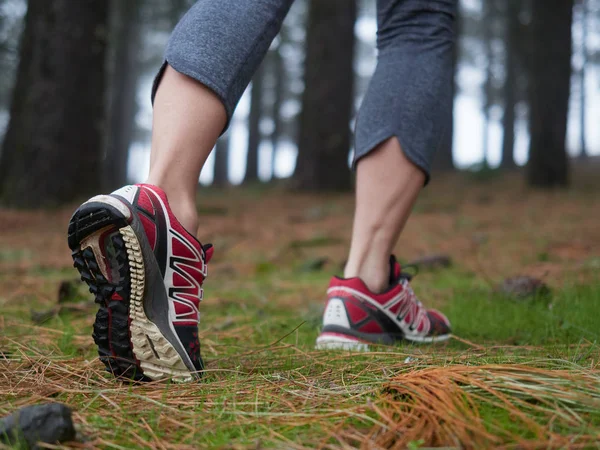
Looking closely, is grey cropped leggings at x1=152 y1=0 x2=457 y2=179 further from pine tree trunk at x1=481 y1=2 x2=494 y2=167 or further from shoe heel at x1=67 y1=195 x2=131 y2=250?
pine tree trunk at x1=481 y1=2 x2=494 y2=167

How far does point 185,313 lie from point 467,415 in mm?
682

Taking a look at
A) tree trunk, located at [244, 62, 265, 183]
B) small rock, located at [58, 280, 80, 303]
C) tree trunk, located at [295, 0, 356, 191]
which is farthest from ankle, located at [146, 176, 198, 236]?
tree trunk, located at [244, 62, 265, 183]

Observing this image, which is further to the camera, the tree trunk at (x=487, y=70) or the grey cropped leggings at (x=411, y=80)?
the tree trunk at (x=487, y=70)

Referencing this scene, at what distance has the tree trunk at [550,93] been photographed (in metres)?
7.96

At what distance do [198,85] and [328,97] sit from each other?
6288 mm

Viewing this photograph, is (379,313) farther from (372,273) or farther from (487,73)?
(487,73)

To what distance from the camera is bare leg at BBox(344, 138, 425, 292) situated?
1.64 m

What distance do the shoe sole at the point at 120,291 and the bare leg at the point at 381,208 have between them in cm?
67

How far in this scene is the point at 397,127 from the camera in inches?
65.0

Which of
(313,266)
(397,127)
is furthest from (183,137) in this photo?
(313,266)

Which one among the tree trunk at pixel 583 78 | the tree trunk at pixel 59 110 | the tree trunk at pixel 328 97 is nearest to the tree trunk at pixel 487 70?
the tree trunk at pixel 583 78

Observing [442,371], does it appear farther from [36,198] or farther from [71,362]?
[36,198]

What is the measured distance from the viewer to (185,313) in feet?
4.11

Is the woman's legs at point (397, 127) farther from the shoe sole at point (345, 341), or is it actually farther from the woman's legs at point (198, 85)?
the woman's legs at point (198, 85)
